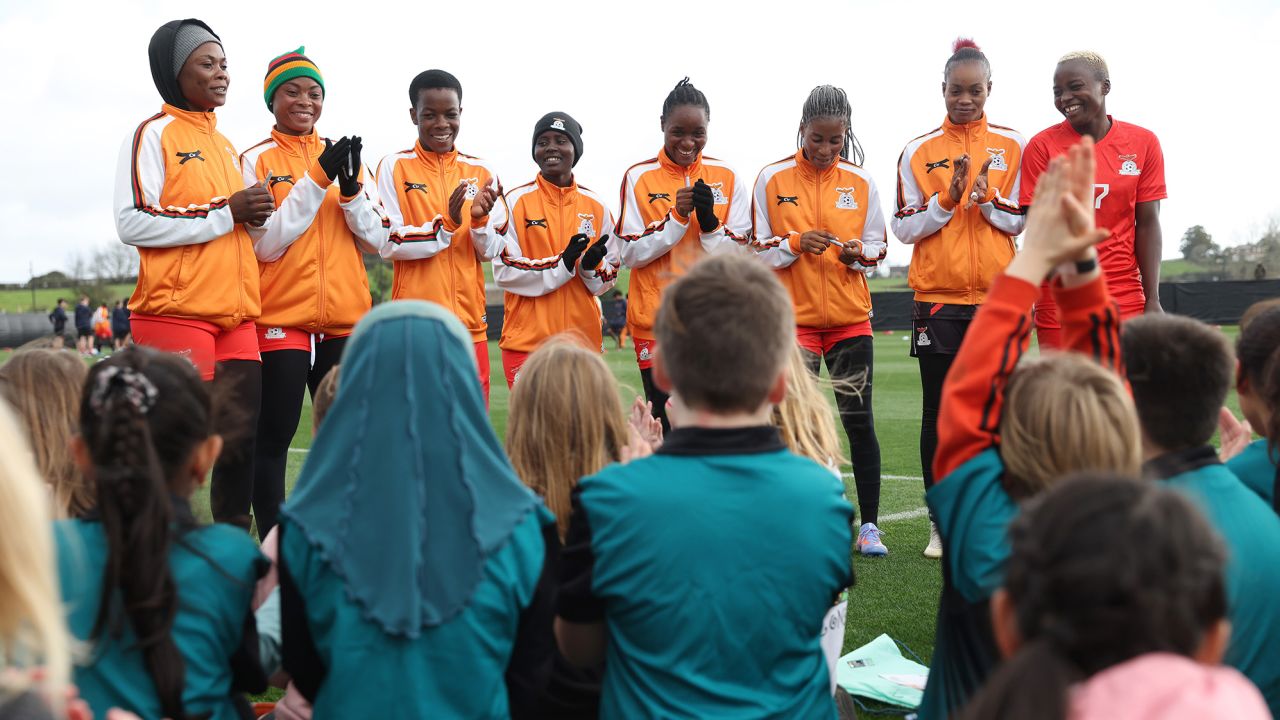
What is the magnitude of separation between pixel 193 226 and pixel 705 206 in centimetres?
255

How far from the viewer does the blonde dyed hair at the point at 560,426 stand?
2592 millimetres

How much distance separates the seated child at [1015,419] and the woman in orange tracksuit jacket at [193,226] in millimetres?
3160

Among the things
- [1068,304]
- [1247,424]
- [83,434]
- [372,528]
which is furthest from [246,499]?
[1247,424]

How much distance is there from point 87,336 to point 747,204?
38687 mm

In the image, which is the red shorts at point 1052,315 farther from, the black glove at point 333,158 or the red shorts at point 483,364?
the black glove at point 333,158

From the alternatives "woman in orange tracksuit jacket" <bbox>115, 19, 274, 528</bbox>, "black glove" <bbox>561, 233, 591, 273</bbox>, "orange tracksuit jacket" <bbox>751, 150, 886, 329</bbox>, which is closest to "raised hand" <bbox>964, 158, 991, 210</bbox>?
"orange tracksuit jacket" <bbox>751, 150, 886, 329</bbox>

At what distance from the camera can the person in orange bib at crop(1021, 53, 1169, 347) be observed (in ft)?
17.3

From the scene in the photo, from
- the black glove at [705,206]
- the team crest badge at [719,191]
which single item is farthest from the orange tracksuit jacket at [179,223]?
the team crest badge at [719,191]

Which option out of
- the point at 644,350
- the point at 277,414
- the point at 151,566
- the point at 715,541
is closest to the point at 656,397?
the point at 644,350

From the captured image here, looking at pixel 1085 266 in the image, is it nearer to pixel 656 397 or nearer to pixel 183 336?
pixel 656 397

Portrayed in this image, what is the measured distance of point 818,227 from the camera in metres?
5.66

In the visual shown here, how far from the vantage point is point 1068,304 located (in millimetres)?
2289

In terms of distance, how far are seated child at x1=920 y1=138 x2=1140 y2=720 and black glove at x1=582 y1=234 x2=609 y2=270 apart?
3655 mm

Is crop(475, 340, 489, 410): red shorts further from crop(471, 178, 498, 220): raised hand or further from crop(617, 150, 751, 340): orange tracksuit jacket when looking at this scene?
crop(617, 150, 751, 340): orange tracksuit jacket
